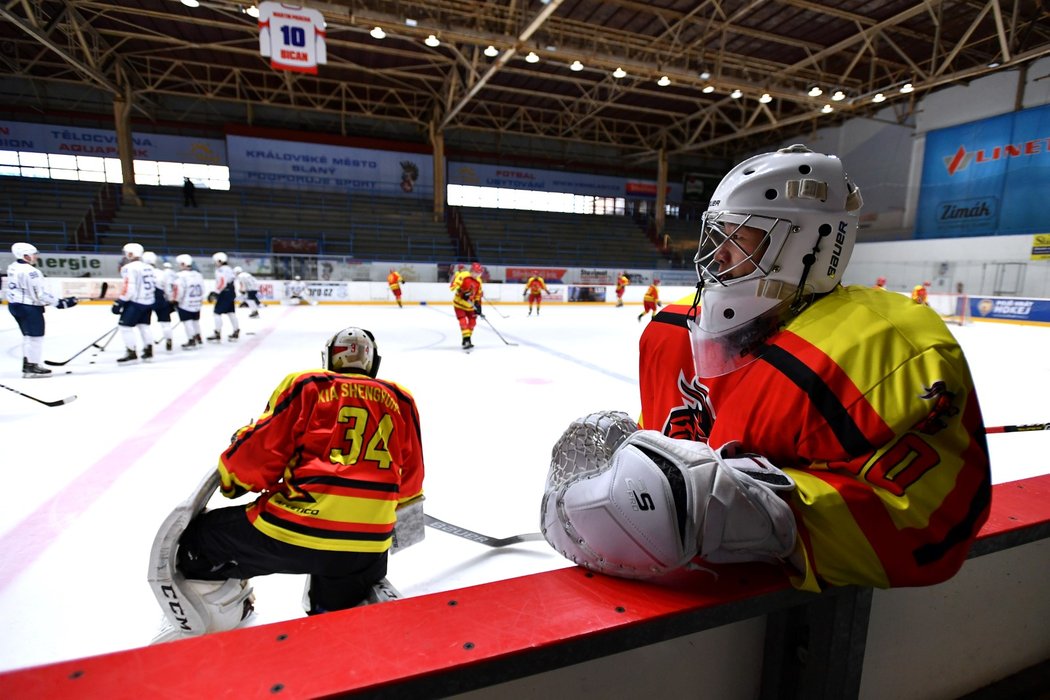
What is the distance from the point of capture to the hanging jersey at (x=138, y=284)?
6867mm

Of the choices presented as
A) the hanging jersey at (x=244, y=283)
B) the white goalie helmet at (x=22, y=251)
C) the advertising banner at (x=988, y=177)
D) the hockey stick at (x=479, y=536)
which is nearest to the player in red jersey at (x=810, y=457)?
the hockey stick at (x=479, y=536)

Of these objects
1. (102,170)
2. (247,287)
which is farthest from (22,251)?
(102,170)

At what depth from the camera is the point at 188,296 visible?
815 centimetres

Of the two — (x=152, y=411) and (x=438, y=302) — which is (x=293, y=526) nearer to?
(x=152, y=411)

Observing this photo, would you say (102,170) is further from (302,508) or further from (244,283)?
(302,508)

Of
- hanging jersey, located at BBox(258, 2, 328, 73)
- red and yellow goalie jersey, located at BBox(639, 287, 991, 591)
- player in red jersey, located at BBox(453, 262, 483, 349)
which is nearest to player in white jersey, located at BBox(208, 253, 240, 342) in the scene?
hanging jersey, located at BBox(258, 2, 328, 73)

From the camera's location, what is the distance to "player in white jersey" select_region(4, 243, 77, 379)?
592 centimetres

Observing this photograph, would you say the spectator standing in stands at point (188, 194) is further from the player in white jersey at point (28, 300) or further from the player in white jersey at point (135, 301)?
the player in white jersey at point (28, 300)

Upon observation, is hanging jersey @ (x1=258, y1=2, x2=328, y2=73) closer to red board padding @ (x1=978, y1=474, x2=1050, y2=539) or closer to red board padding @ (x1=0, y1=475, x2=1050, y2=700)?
red board padding @ (x1=0, y1=475, x2=1050, y2=700)

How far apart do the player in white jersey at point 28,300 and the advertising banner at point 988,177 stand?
938 inches

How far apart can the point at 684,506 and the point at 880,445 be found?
12.9 inches

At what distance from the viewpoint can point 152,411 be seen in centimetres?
481

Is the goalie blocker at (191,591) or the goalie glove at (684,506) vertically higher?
the goalie glove at (684,506)

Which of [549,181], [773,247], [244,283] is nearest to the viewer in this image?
[773,247]
